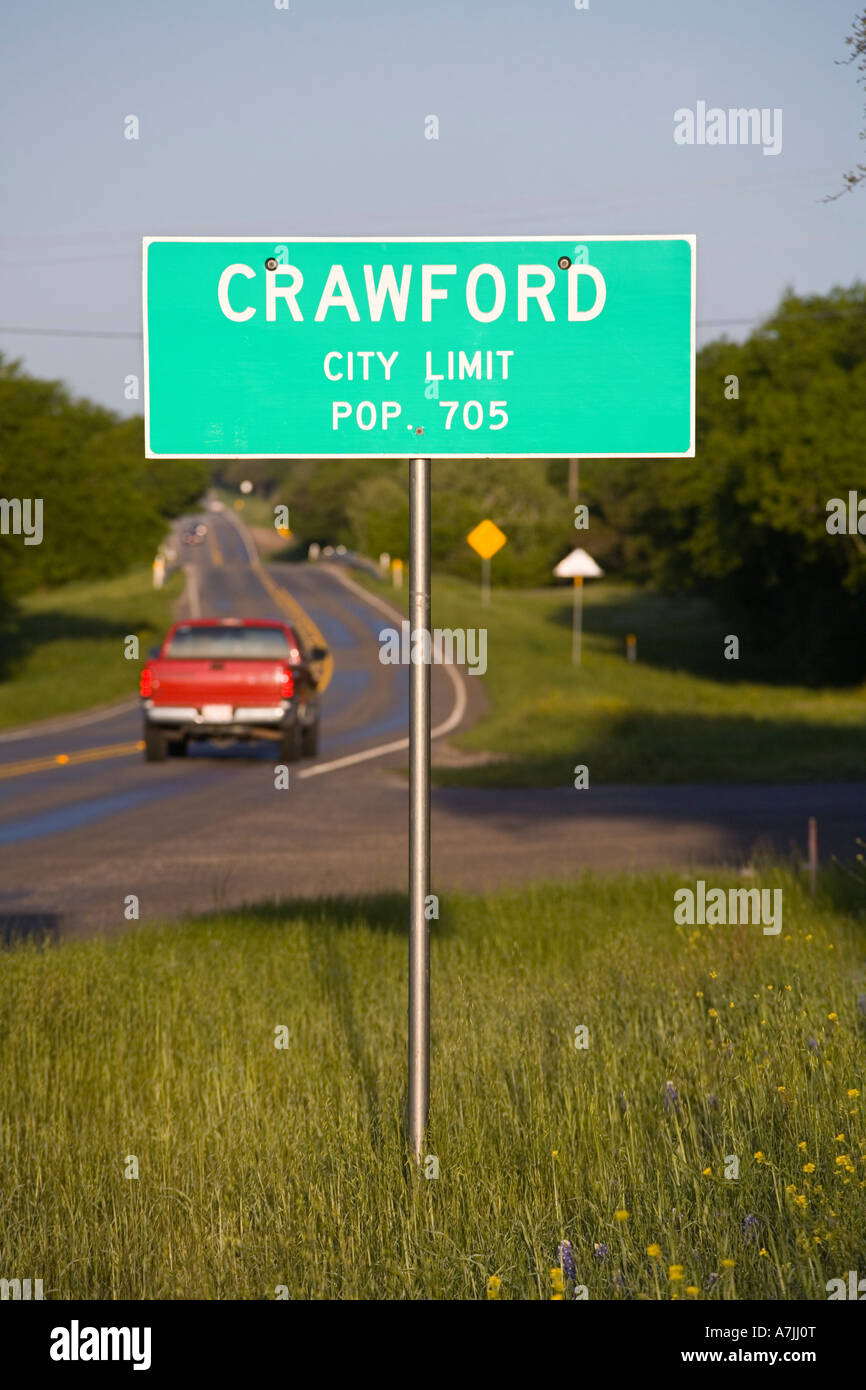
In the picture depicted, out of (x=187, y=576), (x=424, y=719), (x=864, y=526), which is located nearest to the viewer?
(x=424, y=719)

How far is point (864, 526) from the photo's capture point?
45.4m

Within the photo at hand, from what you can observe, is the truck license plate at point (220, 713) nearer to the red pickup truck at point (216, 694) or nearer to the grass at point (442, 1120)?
the red pickup truck at point (216, 694)

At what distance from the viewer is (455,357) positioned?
18.1 ft

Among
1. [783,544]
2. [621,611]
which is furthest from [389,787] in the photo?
[621,611]

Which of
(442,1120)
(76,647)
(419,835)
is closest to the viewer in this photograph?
(419,835)

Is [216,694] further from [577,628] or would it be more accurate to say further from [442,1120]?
[442,1120]

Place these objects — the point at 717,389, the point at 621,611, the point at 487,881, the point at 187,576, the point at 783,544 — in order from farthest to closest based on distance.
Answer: the point at 187,576
the point at 621,611
the point at 717,389
the point at 783,544
the point at 487,881

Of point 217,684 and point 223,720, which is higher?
point 217,684

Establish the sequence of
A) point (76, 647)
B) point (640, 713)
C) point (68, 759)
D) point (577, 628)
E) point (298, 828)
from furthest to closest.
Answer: point (76, 647) < point (577, 628) < point (640, 713) < point (68, 759) < point (298, 828)

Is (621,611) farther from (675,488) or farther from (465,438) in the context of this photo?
(465,438)

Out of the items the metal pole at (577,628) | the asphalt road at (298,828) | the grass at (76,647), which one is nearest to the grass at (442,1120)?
the asphalt road at (298,828)

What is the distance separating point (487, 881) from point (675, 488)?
152 feet

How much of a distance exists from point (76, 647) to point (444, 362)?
58.3 metres

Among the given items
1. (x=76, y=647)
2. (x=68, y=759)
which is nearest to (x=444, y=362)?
(x=68, y=759)
